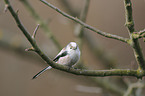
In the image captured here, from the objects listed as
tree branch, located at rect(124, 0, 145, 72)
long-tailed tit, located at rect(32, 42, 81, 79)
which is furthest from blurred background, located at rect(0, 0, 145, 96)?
tree branch, located at rect(124, 0, 145, 72)

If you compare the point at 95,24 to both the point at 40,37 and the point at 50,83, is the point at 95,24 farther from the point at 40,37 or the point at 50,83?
the point at 50,83

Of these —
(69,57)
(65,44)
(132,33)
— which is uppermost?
(132,33)

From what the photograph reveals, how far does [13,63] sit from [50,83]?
85cm

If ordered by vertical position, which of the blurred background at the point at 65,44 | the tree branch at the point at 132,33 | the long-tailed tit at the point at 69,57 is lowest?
the blurred background at the point at 65,44

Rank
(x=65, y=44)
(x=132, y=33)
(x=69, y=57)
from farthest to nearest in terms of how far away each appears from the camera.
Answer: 1. (x=65, y=44)
2. (x=69, y=57)
3. (x=132, y=33)

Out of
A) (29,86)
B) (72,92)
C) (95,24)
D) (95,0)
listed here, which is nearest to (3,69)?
(29,86)

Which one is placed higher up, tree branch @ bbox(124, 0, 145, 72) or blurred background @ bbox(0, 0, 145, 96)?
tree branch @ bbox(124, 0, 145, 72)

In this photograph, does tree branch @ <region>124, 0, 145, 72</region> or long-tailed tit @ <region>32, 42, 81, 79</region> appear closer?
tree branch @ <region>124, 0, 145, 72</region>

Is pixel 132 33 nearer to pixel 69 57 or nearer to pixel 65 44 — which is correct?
pixel 69 57

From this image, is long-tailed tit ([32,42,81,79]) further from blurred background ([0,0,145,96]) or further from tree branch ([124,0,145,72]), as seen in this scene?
blurred background ([0,0,145,96])

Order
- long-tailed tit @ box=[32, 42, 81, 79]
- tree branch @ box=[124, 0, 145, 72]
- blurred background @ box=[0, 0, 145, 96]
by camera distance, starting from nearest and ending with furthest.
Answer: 1. tree branch @ box=[124, 0, 145, 72]
2. long-tailed tit @ box=[32, 42, 81, 79]
3. blurred background @ box=[0, 0, 145, 96]

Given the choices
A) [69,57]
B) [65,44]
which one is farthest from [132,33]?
[65,44]

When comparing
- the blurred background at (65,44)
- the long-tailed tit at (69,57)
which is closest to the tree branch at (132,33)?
the long-tailed tit at (69,57)

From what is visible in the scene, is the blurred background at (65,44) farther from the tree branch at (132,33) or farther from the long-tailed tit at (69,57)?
the tree branch at (132,33)
